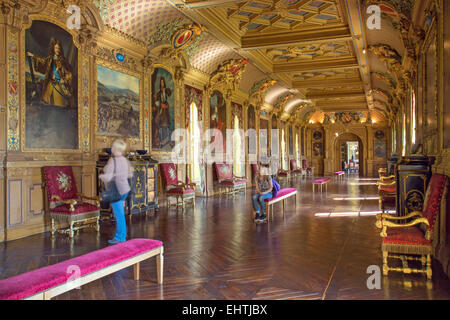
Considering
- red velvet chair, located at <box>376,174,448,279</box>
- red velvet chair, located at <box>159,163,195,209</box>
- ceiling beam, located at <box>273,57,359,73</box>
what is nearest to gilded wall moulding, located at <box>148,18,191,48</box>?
red velvet chair, located at <box>159,163,195,209</box>

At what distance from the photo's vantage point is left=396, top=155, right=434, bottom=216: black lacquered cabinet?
512 centimetres

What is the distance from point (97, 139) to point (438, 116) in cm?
610

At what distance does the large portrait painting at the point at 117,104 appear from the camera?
24.5 ft

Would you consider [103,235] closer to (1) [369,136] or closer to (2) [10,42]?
(2) [10,42]

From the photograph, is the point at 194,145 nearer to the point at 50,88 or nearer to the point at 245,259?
the point at 50,88

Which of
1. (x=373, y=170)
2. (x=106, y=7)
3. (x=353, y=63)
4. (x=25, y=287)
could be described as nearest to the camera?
(x=25, y=287)

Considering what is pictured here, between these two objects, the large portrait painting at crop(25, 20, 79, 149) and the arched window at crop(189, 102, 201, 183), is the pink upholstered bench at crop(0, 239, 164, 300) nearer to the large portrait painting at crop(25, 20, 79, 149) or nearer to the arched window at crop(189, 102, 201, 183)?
the large portrait painting at crop(25, 20, 79, 149)

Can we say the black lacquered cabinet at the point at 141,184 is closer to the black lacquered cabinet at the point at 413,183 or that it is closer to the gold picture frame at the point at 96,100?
the gold picture frame at the point at 96,100

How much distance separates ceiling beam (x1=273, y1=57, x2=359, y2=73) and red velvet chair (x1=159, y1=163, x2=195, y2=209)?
6560mm

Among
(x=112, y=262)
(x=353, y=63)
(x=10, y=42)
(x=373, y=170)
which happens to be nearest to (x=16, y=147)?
(x=10, y=42)

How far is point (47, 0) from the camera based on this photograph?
6.11 metres

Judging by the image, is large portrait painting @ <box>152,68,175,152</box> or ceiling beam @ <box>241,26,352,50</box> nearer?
large portrait painting @ <box>152,68,175,152</box>

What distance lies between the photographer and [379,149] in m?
24.8

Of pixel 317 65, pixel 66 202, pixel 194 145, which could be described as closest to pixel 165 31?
pixel 194 145
